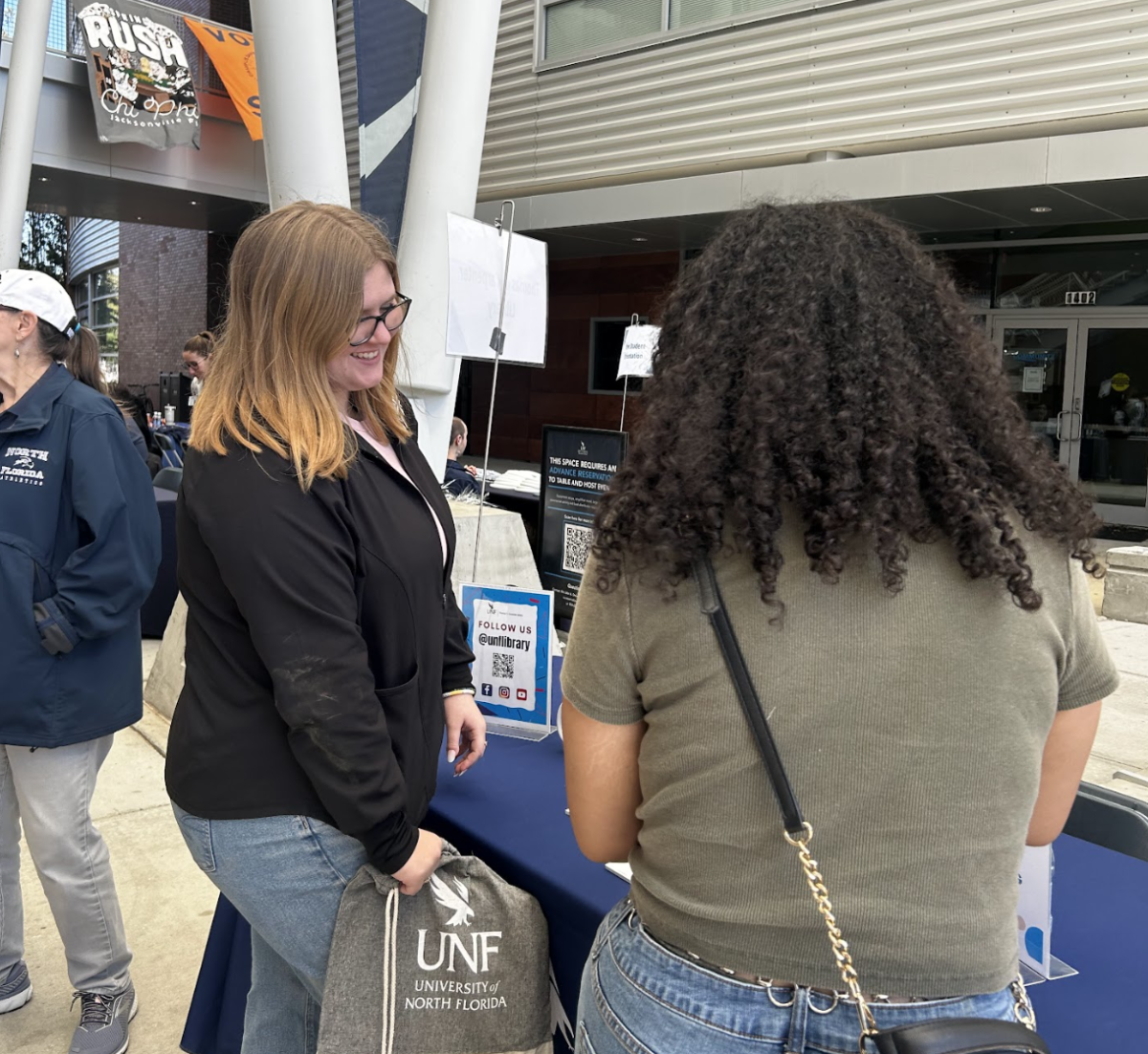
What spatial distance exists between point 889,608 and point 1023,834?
31 centimetres

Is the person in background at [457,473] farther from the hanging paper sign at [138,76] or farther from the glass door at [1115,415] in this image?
the hanging paper sign at [138,76]

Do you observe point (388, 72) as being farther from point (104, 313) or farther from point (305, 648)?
point (104, 313)

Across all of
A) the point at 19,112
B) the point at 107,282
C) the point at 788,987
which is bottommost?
the point at 788,987

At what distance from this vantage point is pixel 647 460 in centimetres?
111

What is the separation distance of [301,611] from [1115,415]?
11.2m

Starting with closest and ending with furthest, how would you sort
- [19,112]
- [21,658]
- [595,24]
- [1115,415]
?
[21,658] < [19,112] < [1115,415] < [595,24]

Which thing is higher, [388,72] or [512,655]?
[388,72]

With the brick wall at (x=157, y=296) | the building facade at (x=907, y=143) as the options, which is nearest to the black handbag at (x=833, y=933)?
the building facade at (x=907, y=143)

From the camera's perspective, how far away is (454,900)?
1543 mm

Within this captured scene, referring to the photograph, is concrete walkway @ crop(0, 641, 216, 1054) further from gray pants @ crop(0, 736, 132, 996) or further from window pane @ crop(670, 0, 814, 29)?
window pane @ crop(670, 0, 814, 29)

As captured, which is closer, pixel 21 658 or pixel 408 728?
pixel 408 728

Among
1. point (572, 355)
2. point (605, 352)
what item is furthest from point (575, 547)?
point (572, 355)

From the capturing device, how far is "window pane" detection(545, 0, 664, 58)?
11406mm

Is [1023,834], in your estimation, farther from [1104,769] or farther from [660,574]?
[1104,769]
